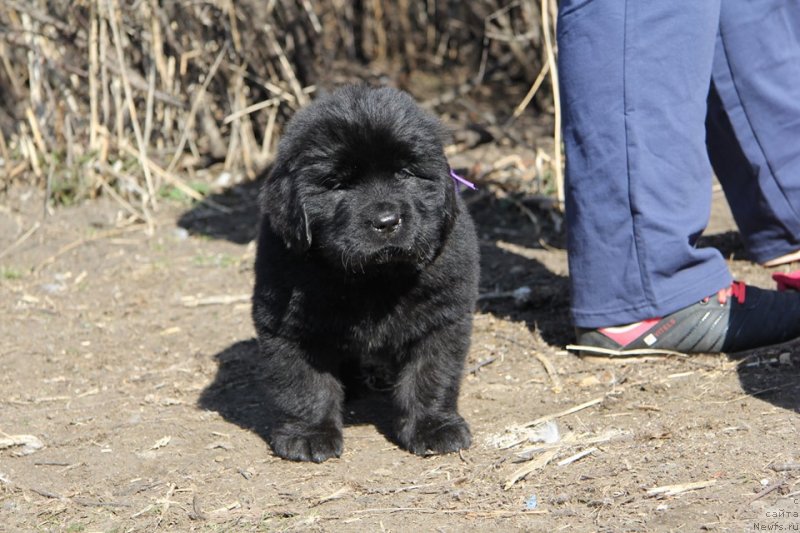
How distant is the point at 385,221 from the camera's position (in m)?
2.98

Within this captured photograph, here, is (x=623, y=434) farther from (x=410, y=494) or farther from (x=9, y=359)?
(x=9, y=359)

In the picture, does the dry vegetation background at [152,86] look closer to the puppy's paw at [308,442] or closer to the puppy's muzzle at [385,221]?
the puppy's paw at [308,442]

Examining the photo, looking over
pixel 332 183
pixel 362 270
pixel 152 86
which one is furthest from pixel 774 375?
pixel 152 86

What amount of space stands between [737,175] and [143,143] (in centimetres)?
352

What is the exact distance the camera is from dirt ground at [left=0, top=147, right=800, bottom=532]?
2787 millimetres

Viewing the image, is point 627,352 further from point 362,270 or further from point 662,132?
point 362,270

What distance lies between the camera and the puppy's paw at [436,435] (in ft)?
10.5

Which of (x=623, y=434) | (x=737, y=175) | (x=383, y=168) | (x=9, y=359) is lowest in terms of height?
(x=9, y=359)

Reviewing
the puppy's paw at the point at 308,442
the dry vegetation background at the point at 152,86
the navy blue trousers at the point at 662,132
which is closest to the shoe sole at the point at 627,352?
the navy blue trousers at the point at 662,132

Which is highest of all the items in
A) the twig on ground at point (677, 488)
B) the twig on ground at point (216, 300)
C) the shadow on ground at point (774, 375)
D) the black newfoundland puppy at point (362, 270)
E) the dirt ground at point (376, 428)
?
the black newfoundland puppy at point (362, 270)

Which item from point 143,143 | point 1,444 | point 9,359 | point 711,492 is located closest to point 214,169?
point 143,143

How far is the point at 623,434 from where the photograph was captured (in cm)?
318

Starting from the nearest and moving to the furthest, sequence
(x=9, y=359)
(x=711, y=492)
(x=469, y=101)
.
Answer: (x=711, y=492), (x=9, y=359), (x=469, y=101)

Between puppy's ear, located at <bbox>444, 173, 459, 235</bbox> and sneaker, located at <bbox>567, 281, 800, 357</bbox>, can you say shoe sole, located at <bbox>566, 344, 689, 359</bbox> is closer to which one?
sneaker, located at <bbox>567, 281, 800, 357</bbox>
